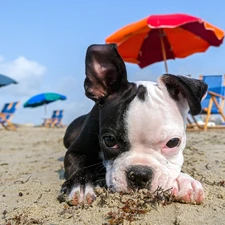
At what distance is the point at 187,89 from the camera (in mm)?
2625

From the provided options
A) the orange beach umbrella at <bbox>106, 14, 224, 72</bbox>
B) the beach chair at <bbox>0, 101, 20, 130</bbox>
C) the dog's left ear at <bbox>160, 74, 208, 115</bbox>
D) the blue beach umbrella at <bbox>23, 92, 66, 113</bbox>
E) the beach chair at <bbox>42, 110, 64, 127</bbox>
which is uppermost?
the dog's left ear at <bbox>160, 74, 208, 115</bbox>

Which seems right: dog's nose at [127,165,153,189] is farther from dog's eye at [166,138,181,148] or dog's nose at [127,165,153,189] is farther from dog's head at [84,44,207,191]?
dog's eye at [166,138,181,148]

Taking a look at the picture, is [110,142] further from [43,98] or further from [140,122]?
[43,98]

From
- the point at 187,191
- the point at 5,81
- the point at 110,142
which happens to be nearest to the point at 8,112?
the point at 5,81

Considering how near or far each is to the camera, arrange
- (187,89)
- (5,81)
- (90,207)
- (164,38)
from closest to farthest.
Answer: (90,207)
(187,89)
(164,38)
(5,81)

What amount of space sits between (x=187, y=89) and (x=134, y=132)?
526 millimetres

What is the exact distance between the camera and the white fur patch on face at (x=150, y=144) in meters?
2.45

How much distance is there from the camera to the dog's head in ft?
8.03

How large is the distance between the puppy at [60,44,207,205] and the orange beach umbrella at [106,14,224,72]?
20.1ft

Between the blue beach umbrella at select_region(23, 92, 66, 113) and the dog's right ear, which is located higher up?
the dog's right ear

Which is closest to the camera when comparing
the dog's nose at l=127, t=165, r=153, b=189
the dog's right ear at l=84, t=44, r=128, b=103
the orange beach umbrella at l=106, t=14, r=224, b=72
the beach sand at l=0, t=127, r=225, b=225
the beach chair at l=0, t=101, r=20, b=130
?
the beach sand at l=0, t=127, r=225, b=225

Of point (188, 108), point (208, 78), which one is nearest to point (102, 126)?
point (188, 108)

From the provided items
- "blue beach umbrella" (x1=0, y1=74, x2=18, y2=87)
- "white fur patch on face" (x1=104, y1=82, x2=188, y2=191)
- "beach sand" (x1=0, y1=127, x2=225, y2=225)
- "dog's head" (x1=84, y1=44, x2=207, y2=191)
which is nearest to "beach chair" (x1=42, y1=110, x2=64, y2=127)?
"blue beach umbrella" (x1=0, y1=74, x2=18, y2=87)

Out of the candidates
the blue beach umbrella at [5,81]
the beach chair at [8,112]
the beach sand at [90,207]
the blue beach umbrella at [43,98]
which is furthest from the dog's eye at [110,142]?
the blue beach umbrella at [43,98]
